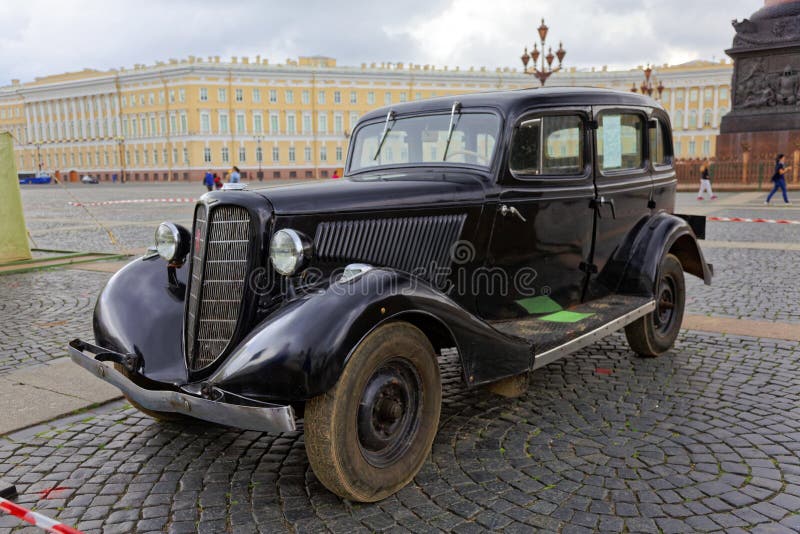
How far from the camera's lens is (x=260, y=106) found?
302 feet

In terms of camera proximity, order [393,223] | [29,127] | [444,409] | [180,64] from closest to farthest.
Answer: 1. [393,223]
2. [444,409]
3. [180,64]
4. [29,127]

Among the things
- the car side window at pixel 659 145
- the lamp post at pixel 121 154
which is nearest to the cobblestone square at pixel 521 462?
the car side window at pixel 659 145

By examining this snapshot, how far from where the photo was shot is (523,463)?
3582mm

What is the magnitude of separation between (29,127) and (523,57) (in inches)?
4159

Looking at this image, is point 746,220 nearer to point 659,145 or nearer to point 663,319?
point 659,145

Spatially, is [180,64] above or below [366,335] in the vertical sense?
above

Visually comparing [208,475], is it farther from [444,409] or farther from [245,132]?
[245,132]

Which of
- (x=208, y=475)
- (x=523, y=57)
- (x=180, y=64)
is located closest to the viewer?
(x=208, y=475)

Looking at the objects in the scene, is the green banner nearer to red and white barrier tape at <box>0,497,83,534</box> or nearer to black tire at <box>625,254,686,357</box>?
red and white barrier tape at <box>0,497,83,534</box>

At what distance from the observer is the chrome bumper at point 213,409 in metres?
2.90

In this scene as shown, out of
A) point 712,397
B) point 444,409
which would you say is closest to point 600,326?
point 712,397

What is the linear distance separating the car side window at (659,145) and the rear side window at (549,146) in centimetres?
117

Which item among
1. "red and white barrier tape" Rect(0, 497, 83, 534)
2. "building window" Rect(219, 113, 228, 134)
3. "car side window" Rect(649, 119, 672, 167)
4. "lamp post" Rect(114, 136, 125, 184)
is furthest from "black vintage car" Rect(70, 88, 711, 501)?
"lamp post" Rect(114, 136, 125, 184)

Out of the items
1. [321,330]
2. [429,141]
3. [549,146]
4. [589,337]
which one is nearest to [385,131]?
[429,141]
